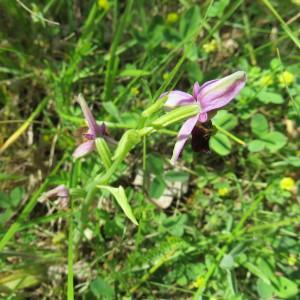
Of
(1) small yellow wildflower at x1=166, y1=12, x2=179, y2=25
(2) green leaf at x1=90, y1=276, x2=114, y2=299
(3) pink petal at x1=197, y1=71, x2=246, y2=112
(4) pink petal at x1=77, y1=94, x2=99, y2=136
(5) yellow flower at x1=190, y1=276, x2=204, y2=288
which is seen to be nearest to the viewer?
(3) pink petal at x1=197, y1=71, x2=246, y2=112

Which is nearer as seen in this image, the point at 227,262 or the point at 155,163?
the point at 227,262

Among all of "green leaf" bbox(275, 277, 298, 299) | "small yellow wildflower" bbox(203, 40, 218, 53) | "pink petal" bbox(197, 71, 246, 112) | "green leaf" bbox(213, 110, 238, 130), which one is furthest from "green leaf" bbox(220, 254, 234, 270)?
"small yellow wildflower" bbox(203, 40, 218, 53)

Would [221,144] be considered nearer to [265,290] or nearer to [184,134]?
[265,290]

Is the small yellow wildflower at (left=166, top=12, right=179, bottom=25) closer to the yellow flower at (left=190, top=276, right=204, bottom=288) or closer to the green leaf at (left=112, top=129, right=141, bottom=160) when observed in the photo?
the green leaf at (left=112, top=129, right=141, bottom=160)

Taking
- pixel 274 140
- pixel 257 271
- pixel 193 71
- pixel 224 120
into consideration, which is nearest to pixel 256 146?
pixel 274 140

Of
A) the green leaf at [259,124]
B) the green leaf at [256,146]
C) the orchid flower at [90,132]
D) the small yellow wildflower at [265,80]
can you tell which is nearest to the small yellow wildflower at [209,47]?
the small yellow wildflower at [265,80]

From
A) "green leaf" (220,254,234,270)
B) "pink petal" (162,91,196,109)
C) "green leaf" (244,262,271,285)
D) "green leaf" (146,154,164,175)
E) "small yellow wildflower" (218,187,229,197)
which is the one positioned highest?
"pink petal" (162,91,196,109)
